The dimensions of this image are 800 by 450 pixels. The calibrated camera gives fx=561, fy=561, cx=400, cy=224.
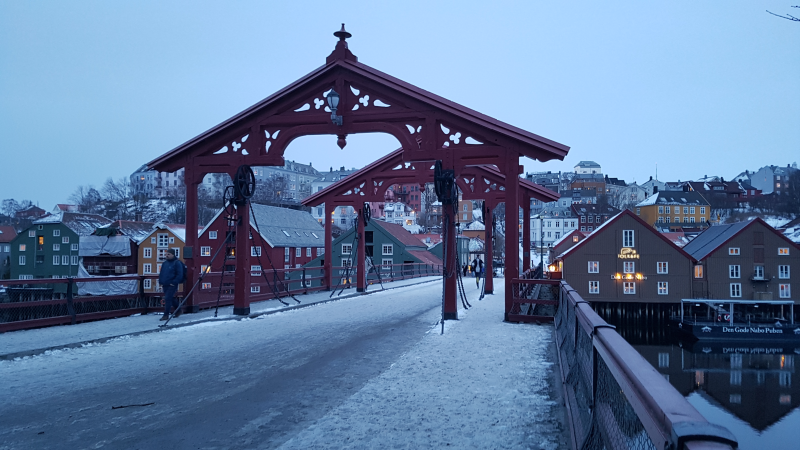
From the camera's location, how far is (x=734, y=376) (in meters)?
36.4

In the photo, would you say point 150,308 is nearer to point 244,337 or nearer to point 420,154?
point 244,337

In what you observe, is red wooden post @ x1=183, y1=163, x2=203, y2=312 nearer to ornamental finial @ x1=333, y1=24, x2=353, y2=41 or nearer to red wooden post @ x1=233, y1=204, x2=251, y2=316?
red wooden post @ x1=233, y1=204, x2=251, y2=316

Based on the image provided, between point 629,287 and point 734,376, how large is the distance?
13.9 meters

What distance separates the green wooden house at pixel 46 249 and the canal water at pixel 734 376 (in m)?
57.8

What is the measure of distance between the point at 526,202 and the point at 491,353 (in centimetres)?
1337

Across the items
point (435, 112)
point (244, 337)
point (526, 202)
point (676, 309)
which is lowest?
point (676, 309)

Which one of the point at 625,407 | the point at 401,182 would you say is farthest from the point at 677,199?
the point at 625,407

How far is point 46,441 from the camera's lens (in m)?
5.09

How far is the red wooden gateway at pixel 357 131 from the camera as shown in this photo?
511 inches

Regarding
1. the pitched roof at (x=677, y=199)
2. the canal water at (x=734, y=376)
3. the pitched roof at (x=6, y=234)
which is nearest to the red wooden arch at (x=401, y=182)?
the canal water at (x=734, y=376)

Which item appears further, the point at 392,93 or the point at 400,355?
the point at 392,93

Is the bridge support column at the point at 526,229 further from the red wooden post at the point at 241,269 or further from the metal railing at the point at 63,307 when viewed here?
the metal railing at the point at 63,307

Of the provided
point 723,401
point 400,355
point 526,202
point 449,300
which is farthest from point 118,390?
point 723,401

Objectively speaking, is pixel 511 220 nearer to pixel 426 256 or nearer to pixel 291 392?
pixel 291 392
